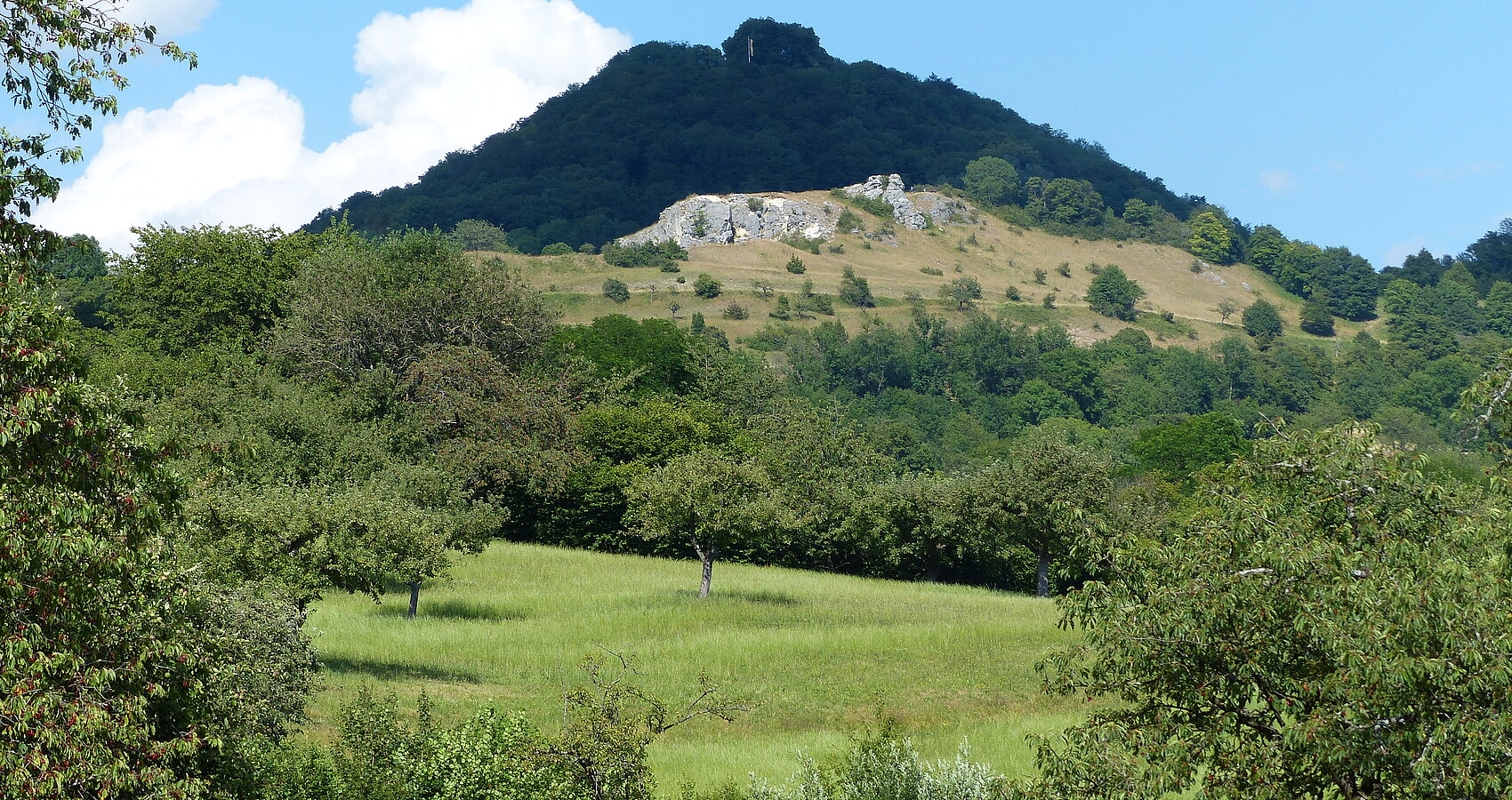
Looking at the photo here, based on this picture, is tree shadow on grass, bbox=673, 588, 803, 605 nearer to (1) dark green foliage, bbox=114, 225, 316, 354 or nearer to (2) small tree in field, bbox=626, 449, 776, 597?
(2) small tree in field, bbox=626, 449, 776, 597

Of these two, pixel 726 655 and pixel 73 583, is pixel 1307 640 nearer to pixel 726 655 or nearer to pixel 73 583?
pixel 73 583

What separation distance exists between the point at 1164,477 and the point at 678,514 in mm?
60235

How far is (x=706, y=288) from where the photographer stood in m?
194

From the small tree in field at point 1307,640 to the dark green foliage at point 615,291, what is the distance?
168532 mm

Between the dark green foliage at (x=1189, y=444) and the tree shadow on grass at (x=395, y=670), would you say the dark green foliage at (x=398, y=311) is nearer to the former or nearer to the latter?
the tree shadow on grass at (x=395, y=670)

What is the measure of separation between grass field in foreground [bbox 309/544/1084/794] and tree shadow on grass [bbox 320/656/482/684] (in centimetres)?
7

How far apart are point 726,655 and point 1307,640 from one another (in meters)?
22.3

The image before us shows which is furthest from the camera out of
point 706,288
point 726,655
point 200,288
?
point 706,288

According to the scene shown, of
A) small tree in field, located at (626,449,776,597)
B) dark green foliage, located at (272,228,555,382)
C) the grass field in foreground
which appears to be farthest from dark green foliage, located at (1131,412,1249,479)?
small tree in field, located at (626,449,776,597)

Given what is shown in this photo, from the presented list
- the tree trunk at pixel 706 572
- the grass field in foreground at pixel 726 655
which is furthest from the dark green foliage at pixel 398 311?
the tree trunk at pixel 706 572

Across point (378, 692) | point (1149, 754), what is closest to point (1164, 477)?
point (378, 692)

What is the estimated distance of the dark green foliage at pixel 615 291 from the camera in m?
178

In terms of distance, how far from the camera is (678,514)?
4109 centimetres

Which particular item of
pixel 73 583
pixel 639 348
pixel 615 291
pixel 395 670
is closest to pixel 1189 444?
pixel 639 348
